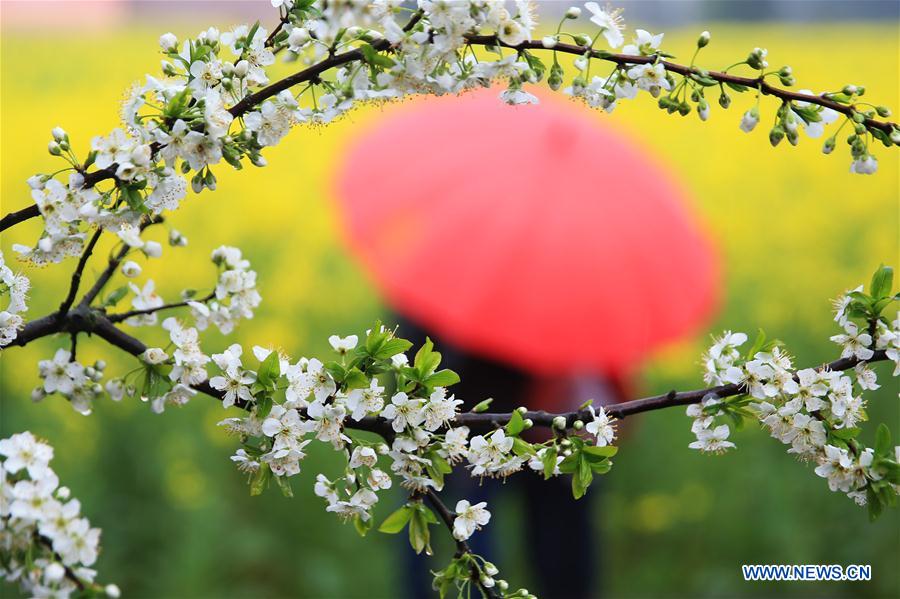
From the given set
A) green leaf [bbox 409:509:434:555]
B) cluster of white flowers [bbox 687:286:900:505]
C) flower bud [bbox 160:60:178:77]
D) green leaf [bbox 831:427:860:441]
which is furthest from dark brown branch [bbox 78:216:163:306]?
green leaf [bbox 831:427:860:441]

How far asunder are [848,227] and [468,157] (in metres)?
4.57

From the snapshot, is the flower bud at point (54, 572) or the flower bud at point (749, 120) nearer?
the flower bud at point (54, 572)

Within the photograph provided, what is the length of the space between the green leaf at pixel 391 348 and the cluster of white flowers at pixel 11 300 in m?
0.46

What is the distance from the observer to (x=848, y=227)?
7551mm

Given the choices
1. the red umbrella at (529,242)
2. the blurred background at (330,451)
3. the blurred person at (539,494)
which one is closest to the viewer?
the red umbrella at (529,242)

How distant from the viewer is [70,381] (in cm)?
131

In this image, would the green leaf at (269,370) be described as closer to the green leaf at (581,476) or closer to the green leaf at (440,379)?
the green leaf at (440,379)

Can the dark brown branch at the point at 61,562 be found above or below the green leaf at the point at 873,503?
below

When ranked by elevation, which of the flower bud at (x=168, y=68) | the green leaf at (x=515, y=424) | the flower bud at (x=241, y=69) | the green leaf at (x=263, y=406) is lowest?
the green leaf at (x=515, y=424)

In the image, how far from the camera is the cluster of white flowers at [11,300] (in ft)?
3.80

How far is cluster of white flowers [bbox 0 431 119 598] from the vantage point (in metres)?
1.03

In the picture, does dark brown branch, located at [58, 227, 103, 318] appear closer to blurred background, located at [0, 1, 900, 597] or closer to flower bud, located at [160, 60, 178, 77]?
flower bud, located at [160, 60, 178, 77]

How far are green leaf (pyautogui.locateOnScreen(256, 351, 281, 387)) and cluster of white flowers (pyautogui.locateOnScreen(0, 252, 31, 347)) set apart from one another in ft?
1.04

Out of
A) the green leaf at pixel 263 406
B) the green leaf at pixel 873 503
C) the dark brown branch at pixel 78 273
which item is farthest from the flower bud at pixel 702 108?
the dark brown branch at pixel 78 273
